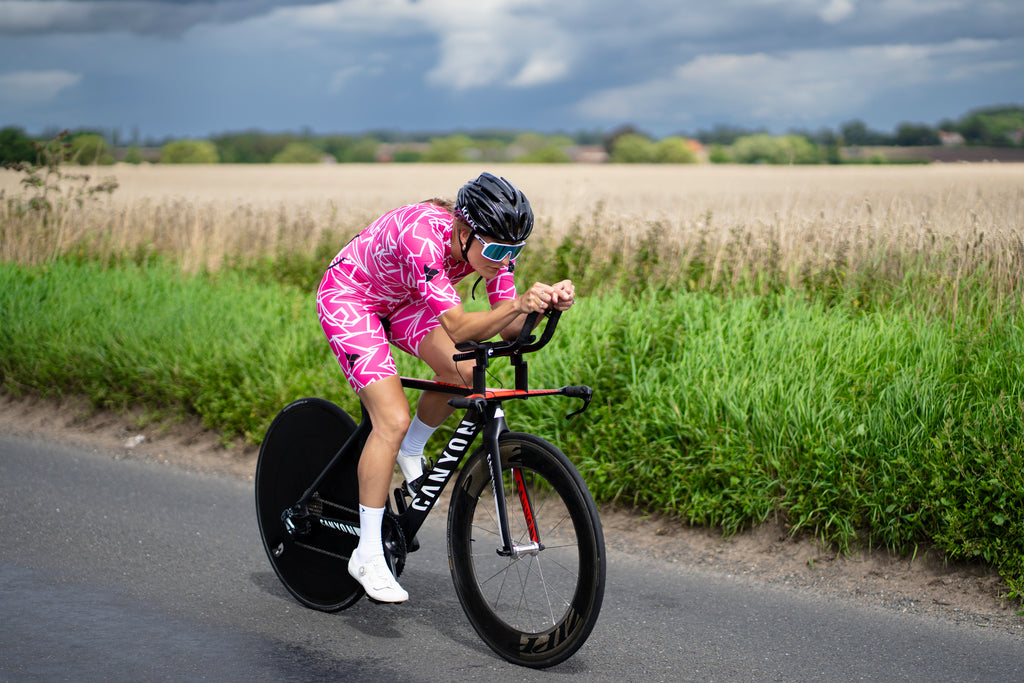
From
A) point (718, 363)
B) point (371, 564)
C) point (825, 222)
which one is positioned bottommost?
point (371, 564)

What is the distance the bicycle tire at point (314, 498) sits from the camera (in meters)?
4.28

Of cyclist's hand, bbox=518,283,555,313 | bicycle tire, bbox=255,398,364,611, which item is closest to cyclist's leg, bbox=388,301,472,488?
bicycle tire, bbox=255,398,364,611

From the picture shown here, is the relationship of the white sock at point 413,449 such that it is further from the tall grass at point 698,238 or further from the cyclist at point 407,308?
the tall grass at point 698,238

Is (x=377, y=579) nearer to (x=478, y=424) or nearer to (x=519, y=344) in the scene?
(x=478, y=424)

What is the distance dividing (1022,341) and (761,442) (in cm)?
183

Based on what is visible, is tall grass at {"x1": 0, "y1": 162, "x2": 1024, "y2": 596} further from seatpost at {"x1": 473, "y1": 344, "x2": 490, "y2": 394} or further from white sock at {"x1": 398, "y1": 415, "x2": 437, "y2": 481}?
seatpost at {"x1": 473, "y1": 344, "x2": 490, "y2": 394}

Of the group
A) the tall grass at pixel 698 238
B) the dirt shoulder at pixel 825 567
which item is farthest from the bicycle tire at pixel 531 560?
the tall grass at pixel 698 238

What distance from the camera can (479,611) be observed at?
3918mm

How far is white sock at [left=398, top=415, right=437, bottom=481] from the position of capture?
4.24 m

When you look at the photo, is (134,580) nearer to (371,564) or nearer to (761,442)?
(371,564)

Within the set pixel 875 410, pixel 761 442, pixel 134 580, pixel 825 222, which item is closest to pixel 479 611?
pixel 134 580

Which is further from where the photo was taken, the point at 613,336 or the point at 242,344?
the point at 242,344

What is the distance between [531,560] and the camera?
12.9 ft

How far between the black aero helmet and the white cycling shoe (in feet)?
4.81
